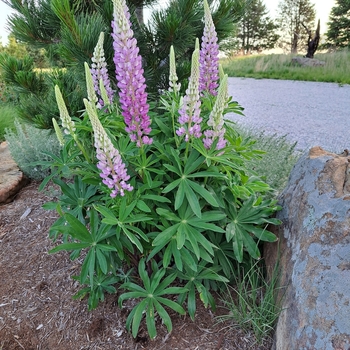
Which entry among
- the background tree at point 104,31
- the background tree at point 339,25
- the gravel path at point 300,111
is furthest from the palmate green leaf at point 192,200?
the background tree at point 339,25

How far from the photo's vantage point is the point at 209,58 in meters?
1.88

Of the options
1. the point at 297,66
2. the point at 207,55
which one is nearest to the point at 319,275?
the point at 207,55

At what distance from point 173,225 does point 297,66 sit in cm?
1575

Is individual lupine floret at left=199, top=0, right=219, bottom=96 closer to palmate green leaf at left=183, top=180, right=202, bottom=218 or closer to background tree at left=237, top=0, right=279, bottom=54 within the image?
palmate green leaf at left=183, top=180, right=202, bottom=218

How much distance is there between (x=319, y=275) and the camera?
60.1 inches

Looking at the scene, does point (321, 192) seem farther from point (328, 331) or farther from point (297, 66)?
point (297, 66)

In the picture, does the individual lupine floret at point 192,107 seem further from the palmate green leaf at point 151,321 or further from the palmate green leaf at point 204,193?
the palmate green leaf at point 151,321

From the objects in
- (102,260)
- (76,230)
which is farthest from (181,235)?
(76,230)

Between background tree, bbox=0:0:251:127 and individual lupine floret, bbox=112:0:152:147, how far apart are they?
1404 mm

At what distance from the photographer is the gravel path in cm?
599

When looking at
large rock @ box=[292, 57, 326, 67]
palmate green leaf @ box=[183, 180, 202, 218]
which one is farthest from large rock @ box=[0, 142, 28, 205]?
large rock @ box=[292, 57, 326, 67]

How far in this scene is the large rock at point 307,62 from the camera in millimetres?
14854

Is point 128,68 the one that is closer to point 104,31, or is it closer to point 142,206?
point 142,206

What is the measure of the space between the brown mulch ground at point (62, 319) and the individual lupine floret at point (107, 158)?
2.98 feet
